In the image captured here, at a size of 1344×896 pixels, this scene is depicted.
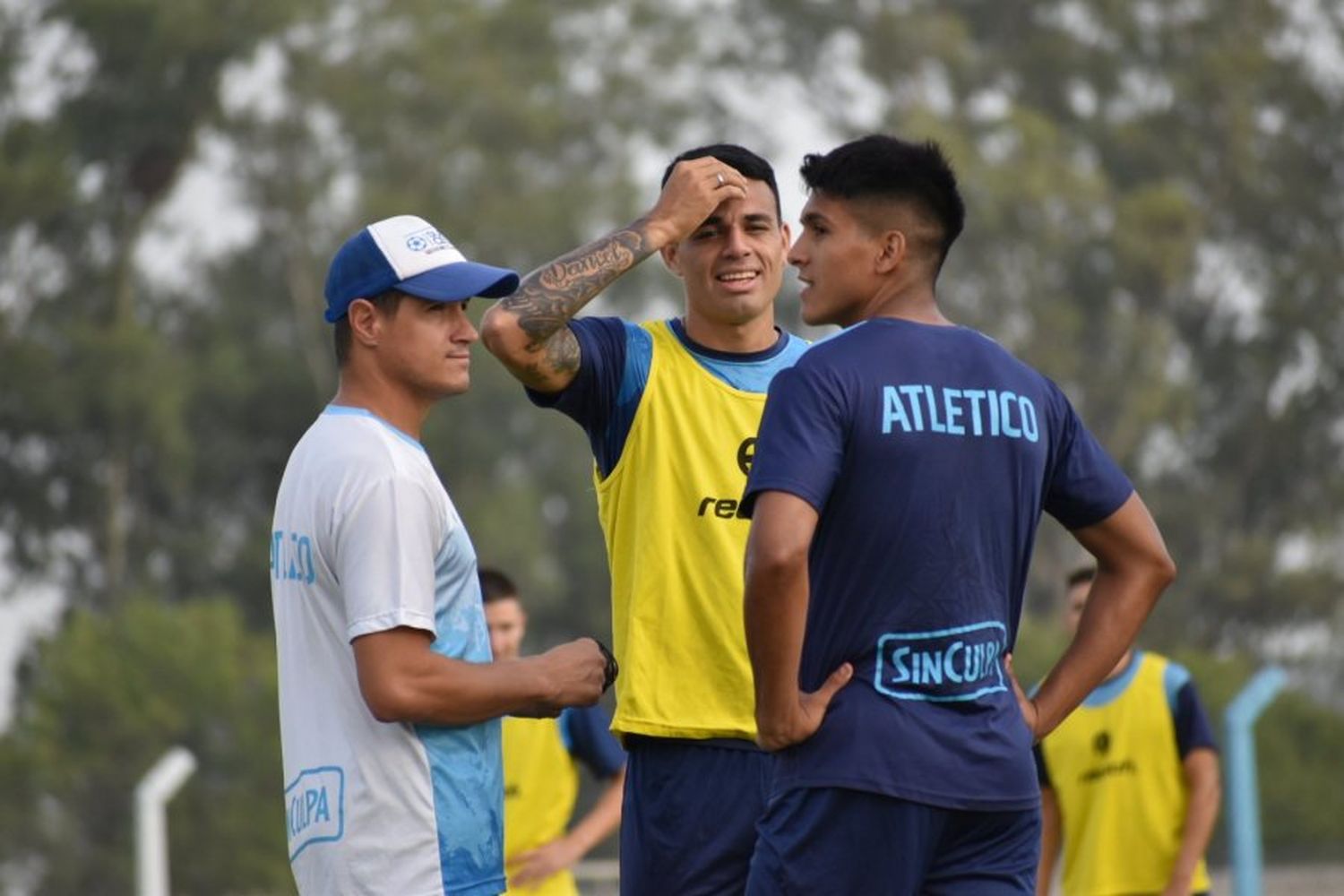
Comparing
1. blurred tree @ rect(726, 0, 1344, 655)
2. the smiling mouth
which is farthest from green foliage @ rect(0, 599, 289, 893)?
the smiling mouth

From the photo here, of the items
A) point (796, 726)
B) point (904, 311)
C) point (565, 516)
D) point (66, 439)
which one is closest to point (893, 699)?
point (796, 726)

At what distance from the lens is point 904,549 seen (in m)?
4.44

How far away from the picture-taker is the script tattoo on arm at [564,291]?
5203 millimetres

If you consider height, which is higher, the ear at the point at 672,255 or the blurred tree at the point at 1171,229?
the blurred tree at the point at 1171,229

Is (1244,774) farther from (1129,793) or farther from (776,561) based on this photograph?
(776,561)

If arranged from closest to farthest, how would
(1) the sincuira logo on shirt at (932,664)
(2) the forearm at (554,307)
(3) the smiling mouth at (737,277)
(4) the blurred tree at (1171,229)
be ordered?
(1) the sincuira logo on shirt at (932,664) → (2) the forearm at (554,307) → (3) the smiling mouth at (737,277) → (4) the blurred tree at (1171,229)

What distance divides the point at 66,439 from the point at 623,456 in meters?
30.9

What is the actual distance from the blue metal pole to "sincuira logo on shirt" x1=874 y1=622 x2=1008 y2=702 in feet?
28.0

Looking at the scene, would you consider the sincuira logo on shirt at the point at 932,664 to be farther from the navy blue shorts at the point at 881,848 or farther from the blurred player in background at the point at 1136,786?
the blurred player in background at the point at 1136,786

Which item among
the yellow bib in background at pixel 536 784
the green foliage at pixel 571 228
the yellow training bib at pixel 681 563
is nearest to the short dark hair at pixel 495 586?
the yellow bib in background at pixel 536 784

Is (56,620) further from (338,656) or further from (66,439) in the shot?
(338,656)

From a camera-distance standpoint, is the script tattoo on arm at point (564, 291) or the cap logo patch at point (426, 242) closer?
the cap logo patch at point (426, 242)

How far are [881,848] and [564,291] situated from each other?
4.97 ft

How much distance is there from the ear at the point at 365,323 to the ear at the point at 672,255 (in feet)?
3.31
